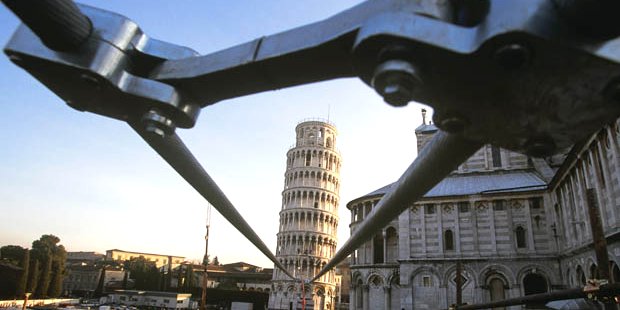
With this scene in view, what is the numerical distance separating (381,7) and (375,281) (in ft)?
131

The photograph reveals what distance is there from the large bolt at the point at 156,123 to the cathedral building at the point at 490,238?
25.0 metres

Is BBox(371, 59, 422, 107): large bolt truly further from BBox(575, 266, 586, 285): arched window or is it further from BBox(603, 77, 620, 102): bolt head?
BBox(575, 266, 586, 285): arched window

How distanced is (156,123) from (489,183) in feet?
120

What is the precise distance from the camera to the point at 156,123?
1.43 m

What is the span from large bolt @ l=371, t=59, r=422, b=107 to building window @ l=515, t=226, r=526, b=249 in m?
33.7

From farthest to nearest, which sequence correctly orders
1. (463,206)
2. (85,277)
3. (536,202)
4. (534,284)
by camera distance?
(85,277), (463,206), (536,202), (534,284)

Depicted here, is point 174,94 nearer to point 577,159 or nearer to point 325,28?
point 325,28

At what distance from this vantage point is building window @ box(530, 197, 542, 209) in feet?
99.3

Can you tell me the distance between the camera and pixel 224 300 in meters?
65.6

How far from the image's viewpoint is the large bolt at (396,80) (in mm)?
1101

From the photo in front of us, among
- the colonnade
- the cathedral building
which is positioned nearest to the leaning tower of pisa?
the colonnade

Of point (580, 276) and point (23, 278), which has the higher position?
point (580, 276)

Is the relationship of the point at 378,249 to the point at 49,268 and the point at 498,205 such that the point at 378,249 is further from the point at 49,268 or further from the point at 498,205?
the point at 49,268

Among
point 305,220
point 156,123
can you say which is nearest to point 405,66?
point 156,123
